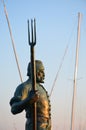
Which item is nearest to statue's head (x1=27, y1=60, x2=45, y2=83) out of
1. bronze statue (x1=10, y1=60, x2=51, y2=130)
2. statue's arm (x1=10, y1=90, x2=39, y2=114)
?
bronze statue (x1=10, y1=60, x2=51, y2=130)

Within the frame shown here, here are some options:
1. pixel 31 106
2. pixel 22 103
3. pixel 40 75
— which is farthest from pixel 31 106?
pixel 40 75

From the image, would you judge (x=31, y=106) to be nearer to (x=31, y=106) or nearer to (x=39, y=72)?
(x=31, y=106)

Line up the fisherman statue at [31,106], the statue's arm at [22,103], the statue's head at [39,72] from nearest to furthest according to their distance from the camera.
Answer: the statue's arm at [22,103]
the fisherman statue at [31,106]
the statue's head at [39,72]

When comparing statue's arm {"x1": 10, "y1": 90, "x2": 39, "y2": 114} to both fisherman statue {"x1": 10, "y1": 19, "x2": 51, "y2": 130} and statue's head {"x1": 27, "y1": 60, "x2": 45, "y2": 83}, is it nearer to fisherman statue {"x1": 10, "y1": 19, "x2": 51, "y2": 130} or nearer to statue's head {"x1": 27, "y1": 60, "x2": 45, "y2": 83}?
fisherman statue {"x1": 10, "y1": 19, "x2": 51, "y2": 130}

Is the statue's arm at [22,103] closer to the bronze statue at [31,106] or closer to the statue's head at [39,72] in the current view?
the bronze statue at [31,106]

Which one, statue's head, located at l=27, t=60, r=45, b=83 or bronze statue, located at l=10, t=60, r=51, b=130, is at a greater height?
statue's head, located at l=27, t=60, r=45, b=83

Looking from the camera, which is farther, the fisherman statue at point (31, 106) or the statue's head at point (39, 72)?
the statue's head at point (39, 72)

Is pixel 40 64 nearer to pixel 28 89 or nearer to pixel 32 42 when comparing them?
pixel 28 89

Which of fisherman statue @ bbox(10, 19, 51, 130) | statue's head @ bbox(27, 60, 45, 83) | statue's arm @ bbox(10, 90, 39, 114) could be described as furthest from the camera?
statue's head @ bbox(27, 60, 45, 83)

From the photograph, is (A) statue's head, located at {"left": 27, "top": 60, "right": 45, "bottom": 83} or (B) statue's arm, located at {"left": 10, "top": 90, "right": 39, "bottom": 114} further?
(A) statue's head, located at {"left": 27, "top": 60, "right": 45, "bottom": 83}

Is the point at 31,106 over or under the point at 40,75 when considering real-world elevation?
under

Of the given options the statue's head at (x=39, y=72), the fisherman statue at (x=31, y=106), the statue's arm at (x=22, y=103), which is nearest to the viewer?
the statue's arm at (x=22, y=103)

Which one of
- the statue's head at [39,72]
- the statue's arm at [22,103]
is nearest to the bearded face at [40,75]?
the statue's head at [39,72]

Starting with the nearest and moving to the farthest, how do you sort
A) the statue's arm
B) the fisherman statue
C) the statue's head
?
the statue's arm
the fisherman statue
the statue's head
